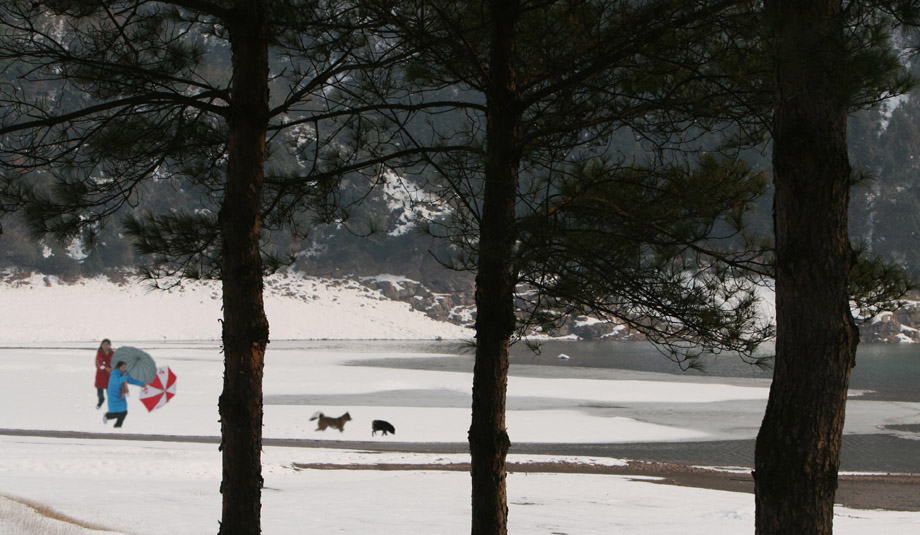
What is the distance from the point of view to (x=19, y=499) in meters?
8.49

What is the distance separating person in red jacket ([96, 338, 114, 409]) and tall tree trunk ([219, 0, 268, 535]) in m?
11.4

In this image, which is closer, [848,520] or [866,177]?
[866,177]

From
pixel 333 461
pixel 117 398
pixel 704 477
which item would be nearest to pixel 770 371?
pixel 704 477

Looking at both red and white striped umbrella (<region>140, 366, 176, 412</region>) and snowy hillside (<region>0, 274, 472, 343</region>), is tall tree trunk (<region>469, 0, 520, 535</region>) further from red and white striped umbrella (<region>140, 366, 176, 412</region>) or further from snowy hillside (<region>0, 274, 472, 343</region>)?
snowy hillside (<region>0, 274, 472, 343</region>)

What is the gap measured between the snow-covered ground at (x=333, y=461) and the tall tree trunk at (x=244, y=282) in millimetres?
1268

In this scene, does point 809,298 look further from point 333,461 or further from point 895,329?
point 895,329

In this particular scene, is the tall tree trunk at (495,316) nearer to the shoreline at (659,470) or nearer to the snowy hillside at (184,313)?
the shoreline at (659,470)

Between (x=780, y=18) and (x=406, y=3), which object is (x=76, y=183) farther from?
(x=780, y=18)

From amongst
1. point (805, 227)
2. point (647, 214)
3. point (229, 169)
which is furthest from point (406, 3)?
point (805, 227)

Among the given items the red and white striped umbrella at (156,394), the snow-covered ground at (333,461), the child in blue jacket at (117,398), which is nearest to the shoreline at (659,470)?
the snow-covered ground at (333,461)

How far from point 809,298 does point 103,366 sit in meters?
16.8

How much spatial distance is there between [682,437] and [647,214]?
14.5m

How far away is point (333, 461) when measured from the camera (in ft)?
45.9

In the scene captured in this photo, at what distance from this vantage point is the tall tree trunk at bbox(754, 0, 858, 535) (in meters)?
3.62
